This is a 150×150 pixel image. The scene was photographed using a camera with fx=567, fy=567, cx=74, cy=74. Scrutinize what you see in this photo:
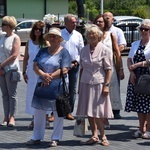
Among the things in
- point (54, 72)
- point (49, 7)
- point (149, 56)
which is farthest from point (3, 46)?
point (49, 7)

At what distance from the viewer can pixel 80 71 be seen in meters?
8.66

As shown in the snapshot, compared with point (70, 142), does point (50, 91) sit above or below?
above

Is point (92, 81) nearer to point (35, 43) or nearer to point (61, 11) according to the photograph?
point (35, 43)

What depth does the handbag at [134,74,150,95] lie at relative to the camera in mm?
8594

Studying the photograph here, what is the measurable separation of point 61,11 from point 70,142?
38542 mm

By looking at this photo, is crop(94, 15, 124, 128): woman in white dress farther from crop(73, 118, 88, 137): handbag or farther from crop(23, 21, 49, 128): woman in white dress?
crop(73, 118, 88, 137): handbag

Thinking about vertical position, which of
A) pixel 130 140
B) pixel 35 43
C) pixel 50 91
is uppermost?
pixel 35 43

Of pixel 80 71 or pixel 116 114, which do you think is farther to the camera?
pixel 116 114

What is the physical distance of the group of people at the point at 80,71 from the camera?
8.21 metres

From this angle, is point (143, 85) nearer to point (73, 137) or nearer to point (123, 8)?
point (73, 137)

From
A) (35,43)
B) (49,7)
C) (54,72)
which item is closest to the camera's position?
(54,72)

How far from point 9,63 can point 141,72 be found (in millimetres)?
2302

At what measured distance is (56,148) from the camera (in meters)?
8.24

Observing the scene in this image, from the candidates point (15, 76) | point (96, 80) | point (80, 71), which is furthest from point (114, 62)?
point (15, 76)
